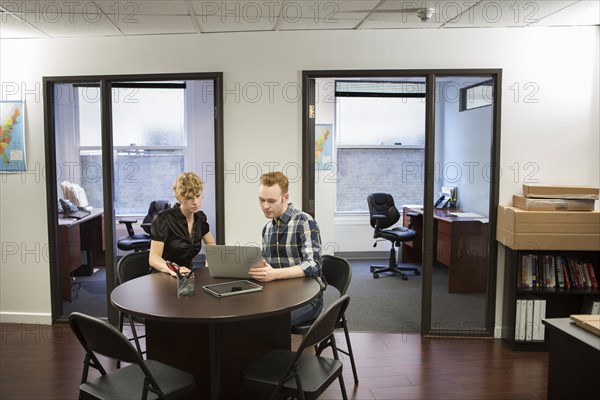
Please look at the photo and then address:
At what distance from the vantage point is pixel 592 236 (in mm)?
3742

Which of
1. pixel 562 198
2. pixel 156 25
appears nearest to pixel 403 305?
pixel 562 198

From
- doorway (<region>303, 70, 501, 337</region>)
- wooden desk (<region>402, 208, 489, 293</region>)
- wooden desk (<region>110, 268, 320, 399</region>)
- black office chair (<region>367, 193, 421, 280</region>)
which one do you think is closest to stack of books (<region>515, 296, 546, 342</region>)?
doorway (<region>303, 70, 501, 337</region>)

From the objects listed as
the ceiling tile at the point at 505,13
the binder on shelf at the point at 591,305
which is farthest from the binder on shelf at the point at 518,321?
the ceiling tile at the point at 505,13

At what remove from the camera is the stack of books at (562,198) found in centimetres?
379

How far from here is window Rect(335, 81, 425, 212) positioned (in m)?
7.46

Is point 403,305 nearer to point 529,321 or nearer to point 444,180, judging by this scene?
point 529,321

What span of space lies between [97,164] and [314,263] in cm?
485

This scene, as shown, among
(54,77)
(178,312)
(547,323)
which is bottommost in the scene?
(547,323)

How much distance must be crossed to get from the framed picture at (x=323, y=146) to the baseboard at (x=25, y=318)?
3688 millimetres

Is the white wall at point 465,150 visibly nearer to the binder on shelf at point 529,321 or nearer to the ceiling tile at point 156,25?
the binder on shelf at point 529,321

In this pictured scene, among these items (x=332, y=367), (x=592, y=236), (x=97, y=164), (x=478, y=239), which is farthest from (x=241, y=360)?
(x=97, y=164)

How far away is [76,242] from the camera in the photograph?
5727 millimetres

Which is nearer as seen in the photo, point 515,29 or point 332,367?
point 332,367

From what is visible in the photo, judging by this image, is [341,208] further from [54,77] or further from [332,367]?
[332,367]
